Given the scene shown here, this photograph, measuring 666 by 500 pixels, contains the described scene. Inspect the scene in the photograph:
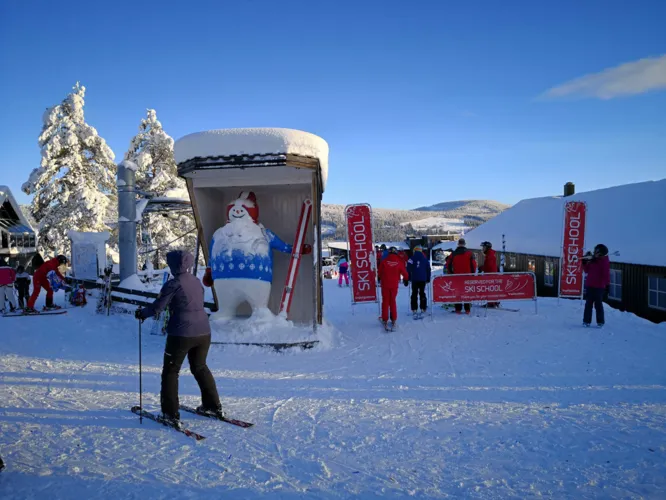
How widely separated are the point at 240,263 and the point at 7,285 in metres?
6.28

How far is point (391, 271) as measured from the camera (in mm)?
9086

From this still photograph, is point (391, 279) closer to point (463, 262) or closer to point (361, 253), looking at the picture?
point (361, 253)

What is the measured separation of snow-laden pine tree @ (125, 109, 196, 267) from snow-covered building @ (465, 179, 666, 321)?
17.9m

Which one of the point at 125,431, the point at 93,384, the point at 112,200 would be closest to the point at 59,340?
the point at 93,384

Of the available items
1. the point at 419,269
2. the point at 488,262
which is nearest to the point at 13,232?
the point at 419,269

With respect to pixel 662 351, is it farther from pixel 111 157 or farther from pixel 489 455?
pixel 111 157

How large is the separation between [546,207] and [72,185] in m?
24.8

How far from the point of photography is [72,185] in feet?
77.2

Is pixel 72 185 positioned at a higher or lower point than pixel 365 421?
higher

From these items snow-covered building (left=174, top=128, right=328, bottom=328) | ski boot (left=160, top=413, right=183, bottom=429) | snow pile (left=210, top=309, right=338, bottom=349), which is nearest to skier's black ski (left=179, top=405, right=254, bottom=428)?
ski boot (left=160, top=413, right=183, bottom=429)

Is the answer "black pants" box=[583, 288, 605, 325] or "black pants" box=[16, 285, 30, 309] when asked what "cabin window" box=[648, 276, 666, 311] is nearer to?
"black pants" box=[583, 288, 605, 325]

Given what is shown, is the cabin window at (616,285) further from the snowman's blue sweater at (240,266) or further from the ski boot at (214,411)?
the ski boot at (214,411)

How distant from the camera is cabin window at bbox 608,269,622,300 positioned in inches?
601

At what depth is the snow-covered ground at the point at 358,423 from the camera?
3254mm
